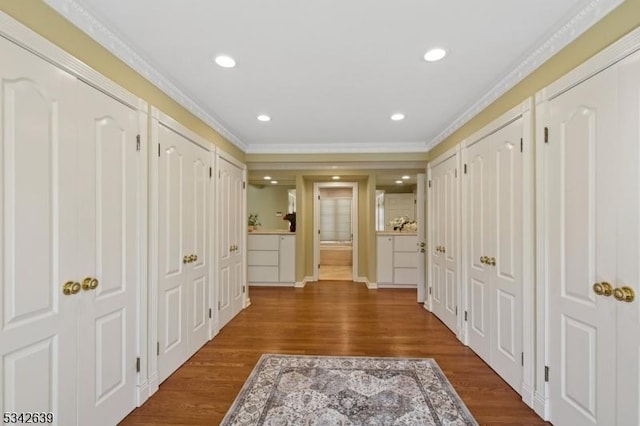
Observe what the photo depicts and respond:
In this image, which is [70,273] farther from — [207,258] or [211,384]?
[207,258]

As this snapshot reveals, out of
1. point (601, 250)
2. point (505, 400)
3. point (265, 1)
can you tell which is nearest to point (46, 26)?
point (265, 1)

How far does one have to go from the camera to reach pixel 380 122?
3.44 meters

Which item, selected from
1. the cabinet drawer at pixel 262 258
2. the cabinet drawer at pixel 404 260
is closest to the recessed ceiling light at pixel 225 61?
the cabinet drawer at pixel 262 258

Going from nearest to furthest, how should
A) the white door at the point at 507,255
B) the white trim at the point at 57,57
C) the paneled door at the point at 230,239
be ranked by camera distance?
the white trim at the point at 57,57, the white door at the point at 507,255, the paneled door at the point at 230,239

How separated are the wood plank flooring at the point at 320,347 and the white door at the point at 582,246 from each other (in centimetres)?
46

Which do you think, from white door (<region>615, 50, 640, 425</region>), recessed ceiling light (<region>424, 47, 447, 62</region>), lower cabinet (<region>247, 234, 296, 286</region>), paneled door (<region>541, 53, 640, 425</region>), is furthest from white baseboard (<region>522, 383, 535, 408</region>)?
lower cabinet (<region>247, 234, 296, 286</region>)

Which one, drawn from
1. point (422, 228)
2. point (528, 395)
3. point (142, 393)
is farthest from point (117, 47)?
point (422, 228)

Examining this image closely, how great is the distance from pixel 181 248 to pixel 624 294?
2922mm

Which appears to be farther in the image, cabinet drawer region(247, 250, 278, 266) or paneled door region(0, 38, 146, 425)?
cabinet drawer region(247, 250, 278, 266)

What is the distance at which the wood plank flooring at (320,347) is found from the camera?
2.07 m

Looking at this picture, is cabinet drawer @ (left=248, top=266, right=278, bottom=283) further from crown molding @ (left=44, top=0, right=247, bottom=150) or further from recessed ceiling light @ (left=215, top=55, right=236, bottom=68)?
recessed ceiling light @ (left=215, top=55, right=236, bottom=68)

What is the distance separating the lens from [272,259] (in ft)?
20.0

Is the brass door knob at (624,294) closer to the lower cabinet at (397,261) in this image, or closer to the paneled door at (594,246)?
the paneled door at (594,246)

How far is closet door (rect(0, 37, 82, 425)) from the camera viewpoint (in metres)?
1.24
